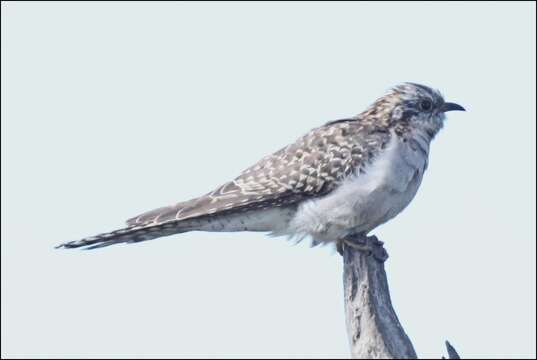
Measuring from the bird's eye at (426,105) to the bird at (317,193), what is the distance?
556mm

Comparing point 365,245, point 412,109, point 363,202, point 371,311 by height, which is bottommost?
point 371,311

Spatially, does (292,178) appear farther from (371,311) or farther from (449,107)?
(371,311)

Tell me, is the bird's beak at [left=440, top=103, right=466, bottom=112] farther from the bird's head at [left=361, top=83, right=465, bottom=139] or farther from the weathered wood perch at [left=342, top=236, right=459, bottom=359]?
the weathered wood perch at [left=342, top=236, right=459, bottom=359]

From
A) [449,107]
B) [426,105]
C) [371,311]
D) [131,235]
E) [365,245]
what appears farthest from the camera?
[449,107]

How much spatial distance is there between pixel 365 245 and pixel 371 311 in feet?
6.78

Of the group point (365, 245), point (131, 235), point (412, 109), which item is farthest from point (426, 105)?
point (131, 235)

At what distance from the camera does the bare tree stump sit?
7.92 metres

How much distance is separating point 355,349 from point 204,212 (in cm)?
369

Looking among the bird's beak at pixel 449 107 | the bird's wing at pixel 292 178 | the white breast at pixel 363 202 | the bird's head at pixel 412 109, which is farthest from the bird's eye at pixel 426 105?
the white breast at pixel 363 202

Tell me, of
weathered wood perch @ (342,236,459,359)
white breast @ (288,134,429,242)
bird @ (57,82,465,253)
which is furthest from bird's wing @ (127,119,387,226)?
weathered wood perch @ (342,236,459,359)

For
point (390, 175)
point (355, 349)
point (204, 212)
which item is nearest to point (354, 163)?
point (390, 175)

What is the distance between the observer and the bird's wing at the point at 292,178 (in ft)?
37.8

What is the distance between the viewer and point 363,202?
447 inches

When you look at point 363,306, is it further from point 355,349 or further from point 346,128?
point 346,128
